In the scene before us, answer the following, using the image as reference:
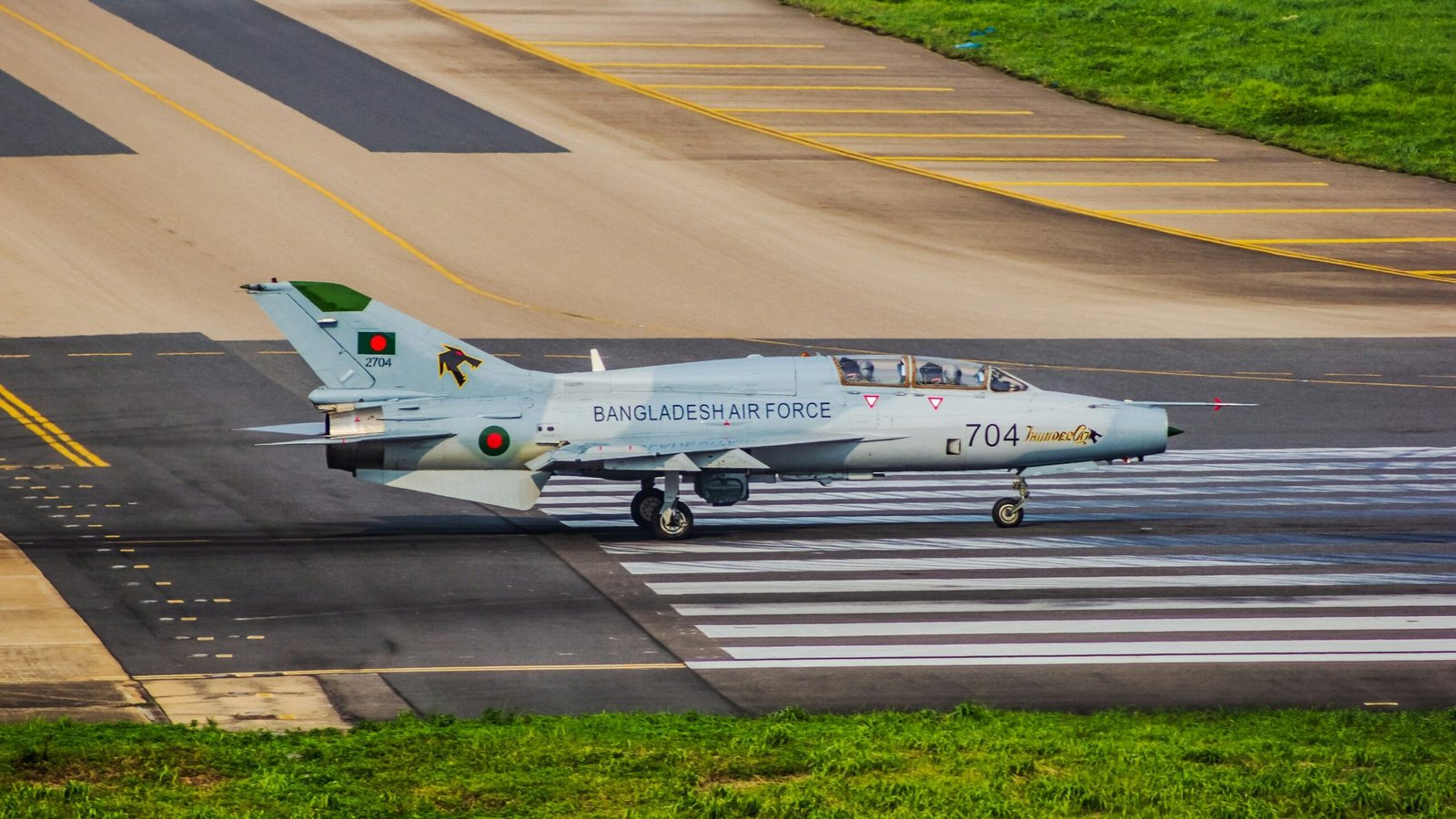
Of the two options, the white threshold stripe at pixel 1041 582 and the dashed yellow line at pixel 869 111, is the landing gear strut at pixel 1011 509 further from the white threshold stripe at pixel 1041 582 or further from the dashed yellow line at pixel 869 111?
the dashed yellow line at pixel 869 111

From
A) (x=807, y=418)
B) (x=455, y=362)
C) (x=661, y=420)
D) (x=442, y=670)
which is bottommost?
(x=442, y=670)

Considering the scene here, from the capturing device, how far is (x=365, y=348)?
28391 millimetres

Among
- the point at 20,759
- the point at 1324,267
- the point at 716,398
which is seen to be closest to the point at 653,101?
the point at 1324,267

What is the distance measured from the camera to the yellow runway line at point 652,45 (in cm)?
6906

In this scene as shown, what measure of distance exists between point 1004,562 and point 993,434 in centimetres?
247

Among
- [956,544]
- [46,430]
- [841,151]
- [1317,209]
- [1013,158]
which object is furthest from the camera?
[841,151]

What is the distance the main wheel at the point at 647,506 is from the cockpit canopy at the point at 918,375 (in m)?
3.46

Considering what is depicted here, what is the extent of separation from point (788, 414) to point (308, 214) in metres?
27.4

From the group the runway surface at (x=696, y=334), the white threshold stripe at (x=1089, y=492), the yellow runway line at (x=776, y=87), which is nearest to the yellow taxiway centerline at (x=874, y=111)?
the runway surface at (x=696, y=334)

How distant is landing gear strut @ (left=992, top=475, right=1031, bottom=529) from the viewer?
29938 millimetres

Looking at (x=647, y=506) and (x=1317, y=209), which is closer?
(x=647, y=506)

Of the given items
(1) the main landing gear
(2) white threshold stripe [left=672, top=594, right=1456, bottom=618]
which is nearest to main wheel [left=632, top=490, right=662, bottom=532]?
(1) the main landing gear

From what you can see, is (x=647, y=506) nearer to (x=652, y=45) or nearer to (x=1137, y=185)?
(x=1137, y=185)

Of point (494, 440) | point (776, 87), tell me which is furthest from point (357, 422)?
point (776, 87)
